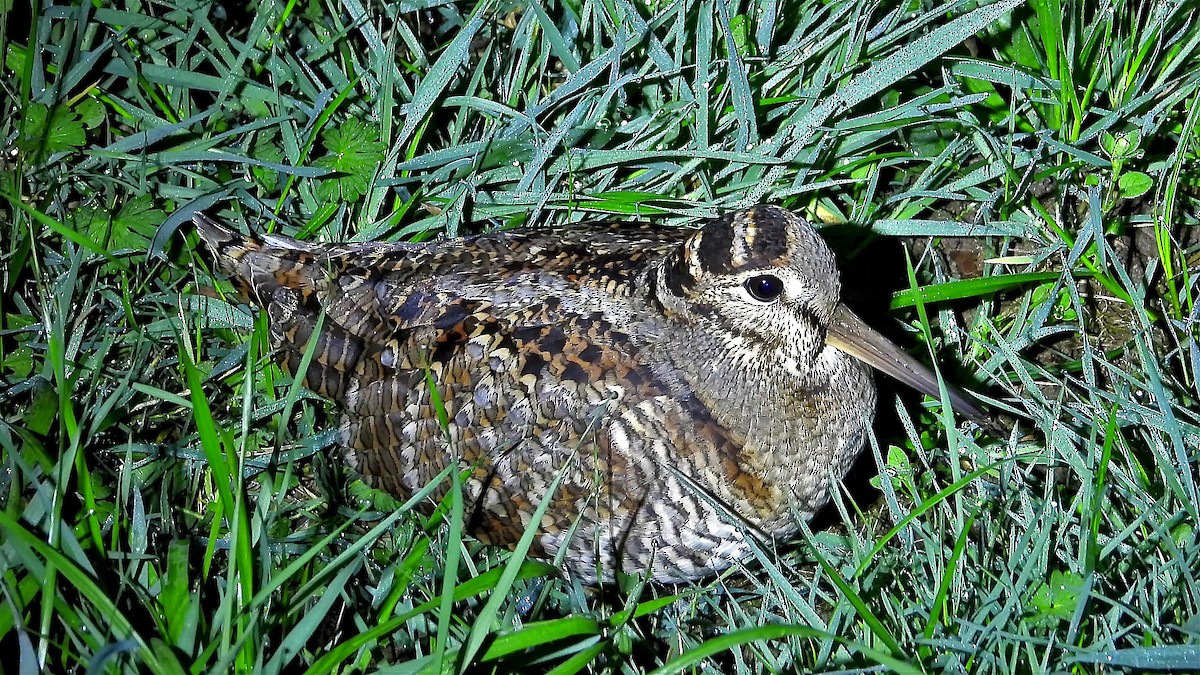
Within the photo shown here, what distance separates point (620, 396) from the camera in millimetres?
3258

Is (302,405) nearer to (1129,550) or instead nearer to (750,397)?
(750,397)

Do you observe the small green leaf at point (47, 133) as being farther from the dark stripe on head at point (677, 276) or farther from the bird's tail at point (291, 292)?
the dark stripe on head at point (677, 276)

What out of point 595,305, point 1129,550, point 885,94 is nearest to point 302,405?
point 595,305

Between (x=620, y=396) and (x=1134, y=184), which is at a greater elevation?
(x=1134, y=184)

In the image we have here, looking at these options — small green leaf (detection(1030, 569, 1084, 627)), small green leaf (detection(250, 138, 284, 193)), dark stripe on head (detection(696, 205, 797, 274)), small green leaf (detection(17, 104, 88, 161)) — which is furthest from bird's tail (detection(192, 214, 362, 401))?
small green leaf (detection(1030, 569, 1084, 627))

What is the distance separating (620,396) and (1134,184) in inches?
77.5

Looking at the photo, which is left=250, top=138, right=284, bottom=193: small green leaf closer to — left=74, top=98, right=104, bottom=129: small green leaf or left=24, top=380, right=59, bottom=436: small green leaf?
left=74, top=98, right=104, bottom=129: small green leaf

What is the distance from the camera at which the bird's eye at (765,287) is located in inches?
120

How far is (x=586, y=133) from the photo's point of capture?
161 inches

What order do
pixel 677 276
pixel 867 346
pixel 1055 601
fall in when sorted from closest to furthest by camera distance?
pixel 1055 601 < pixel 677 276 < pixel 867 346

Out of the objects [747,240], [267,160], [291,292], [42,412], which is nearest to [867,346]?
[747,240]

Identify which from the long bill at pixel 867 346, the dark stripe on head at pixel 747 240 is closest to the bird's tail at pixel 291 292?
the dark stripe on head at pixel 747 240

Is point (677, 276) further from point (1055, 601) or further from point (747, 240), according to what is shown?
point (1055, 601)

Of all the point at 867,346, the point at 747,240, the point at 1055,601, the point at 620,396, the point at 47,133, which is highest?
the point at 47,133
